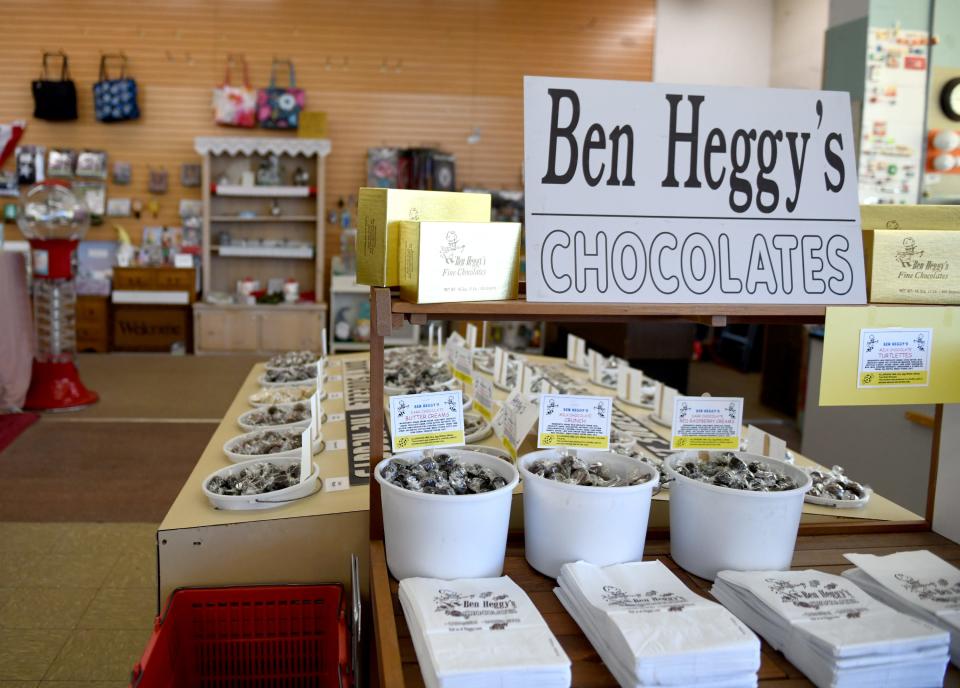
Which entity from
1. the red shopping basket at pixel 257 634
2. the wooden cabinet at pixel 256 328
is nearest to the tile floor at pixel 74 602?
the red shopping basket at pixel 257 634

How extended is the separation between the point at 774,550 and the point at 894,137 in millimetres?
5098

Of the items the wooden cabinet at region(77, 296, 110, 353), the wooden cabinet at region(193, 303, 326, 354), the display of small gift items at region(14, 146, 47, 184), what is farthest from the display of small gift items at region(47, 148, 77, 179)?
the wooden cabinet at region(193, 303, 326, 354)

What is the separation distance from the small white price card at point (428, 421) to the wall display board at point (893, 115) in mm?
4963

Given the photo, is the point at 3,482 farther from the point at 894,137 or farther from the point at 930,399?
the point at 894,137

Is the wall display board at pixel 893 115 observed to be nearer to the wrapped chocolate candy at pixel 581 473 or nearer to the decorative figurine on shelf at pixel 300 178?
the wrapped chocolate candy at pixel 581 473

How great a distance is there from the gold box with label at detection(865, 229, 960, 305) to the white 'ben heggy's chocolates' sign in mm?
69

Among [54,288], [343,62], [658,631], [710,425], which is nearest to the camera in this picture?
[658,631]

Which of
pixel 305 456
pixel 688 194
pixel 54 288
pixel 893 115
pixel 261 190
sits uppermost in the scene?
pixel 893 115

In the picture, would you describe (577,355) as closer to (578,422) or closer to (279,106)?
(578,422)

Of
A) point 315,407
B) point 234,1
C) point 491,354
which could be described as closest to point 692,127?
point 315,407

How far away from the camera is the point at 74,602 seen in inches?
118

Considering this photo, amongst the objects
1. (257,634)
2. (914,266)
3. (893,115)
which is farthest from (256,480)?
(893,115)

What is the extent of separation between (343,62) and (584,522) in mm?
8000

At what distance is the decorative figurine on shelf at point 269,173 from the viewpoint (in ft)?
27.2
